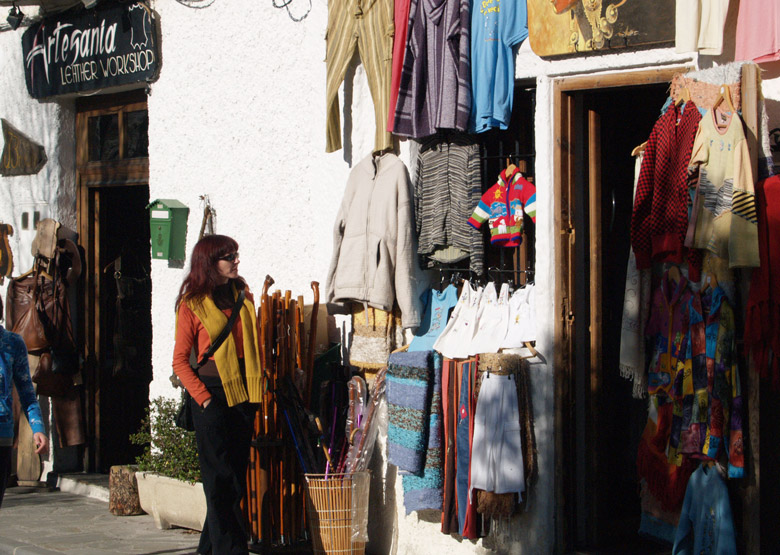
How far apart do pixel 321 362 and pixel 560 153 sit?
207 cm

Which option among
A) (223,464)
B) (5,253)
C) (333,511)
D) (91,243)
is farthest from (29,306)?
(333,511)

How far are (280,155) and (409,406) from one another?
2.25 metres

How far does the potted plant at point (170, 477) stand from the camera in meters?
7.43

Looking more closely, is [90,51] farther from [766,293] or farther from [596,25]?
[766,293]

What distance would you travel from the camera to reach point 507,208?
6.35 meters

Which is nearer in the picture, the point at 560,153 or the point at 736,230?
the point at 736,230

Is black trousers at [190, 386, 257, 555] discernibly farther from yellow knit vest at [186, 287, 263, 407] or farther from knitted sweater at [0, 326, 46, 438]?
knitted sweater at [0, 326, 46, 438]

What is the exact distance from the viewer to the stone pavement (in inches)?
280

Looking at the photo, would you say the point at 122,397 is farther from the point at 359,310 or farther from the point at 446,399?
the point at 446,399

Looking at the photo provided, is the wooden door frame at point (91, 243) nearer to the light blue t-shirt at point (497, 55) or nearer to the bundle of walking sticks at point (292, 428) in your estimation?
the bundle of walking sticks at point (292, 428)

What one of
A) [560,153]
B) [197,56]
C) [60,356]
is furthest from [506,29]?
[60,356]

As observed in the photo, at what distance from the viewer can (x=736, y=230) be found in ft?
16.6

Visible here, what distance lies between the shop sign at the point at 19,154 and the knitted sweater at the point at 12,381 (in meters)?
4.56

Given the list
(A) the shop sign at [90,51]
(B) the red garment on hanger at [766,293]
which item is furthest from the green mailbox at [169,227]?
(B) the red garment on hanger at [766,293]
